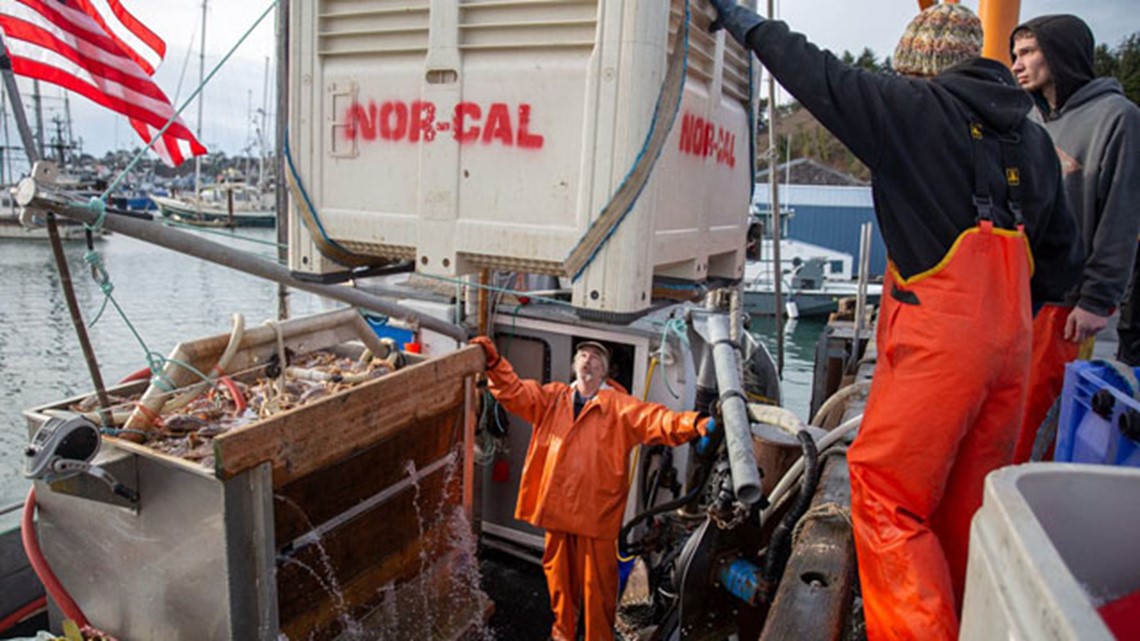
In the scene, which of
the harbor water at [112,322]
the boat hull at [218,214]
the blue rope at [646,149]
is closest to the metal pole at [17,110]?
the blue rope at [646,149]

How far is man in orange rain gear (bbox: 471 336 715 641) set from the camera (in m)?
4.19

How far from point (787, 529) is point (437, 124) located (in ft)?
7.25

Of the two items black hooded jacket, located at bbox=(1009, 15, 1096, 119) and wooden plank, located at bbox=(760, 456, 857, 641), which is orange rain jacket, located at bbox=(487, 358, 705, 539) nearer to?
wooden plank, located at bbox=(760, 456, 857, 641)

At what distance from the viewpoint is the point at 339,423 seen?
2.91 metres

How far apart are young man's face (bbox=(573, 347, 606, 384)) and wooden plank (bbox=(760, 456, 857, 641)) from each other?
1510 mm

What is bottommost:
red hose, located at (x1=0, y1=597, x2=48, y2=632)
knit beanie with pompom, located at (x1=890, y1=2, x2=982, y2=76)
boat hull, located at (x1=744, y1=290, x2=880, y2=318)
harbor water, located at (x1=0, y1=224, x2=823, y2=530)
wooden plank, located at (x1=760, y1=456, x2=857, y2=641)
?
harbor water, located at (x1=0, y1=224, x2=823, y2=530)

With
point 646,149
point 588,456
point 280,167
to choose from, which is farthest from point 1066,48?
point 280,167

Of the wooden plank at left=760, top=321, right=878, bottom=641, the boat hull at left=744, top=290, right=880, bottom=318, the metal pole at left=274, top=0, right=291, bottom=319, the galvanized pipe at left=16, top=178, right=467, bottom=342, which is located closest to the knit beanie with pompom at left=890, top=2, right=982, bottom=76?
the wooden plank at left=760, top=321, right=878, bottom=641

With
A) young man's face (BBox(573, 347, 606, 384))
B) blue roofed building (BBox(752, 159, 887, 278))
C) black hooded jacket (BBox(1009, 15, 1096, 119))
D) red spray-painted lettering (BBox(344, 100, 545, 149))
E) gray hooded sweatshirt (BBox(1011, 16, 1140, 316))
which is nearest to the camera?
red spray-painted lettering (BBox(344, 100, 545, 149))

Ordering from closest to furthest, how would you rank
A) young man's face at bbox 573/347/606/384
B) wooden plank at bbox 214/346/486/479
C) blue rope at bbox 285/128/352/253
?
wooden plank at bbox 214/346/486/479
blue rope at bbox 285/128/352/253
young man's face at bbox 573/347/606/384

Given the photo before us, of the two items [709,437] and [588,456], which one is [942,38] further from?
[588,456]

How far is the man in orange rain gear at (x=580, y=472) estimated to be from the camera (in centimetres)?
419

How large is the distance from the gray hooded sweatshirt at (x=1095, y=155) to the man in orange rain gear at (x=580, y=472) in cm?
213

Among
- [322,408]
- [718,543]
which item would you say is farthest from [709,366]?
[322,408]
